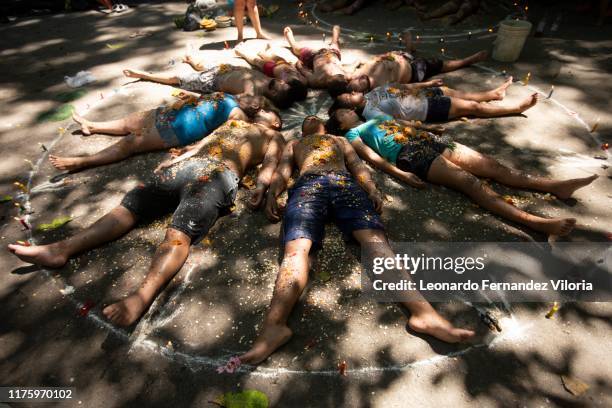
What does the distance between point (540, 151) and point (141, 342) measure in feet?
16.4

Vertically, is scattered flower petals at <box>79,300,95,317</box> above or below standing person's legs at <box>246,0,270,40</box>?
below

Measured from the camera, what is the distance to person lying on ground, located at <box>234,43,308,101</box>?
562cm

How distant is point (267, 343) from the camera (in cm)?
259

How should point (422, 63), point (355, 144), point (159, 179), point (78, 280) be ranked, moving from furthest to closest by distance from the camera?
point (422, 63) < point (355, 144) < point (159, 179) < point (78, 280)

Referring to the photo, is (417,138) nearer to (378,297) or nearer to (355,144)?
(355,144)

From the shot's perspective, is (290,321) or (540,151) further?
(540,151)

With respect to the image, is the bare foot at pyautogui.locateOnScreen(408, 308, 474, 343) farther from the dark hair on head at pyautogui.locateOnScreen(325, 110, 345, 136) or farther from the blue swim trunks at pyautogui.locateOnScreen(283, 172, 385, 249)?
the dark hair on head at pyautogui.locateOnScreen(325, 110, 345, 136)

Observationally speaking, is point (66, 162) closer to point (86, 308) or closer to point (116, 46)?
point (86, 308)

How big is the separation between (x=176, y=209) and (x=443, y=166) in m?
2.88

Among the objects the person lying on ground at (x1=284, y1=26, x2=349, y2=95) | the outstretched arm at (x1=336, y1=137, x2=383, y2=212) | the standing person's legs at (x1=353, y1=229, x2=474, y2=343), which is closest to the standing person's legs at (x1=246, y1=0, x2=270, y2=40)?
the person lying on ground at (x1=284, y1=26, x2=349, y2=95)

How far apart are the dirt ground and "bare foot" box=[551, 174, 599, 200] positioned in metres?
0.10

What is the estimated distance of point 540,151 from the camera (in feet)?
14.9

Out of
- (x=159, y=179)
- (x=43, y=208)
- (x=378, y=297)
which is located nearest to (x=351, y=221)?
(x=378, y=297)

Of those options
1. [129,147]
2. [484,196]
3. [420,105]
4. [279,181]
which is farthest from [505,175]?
[129,147]
